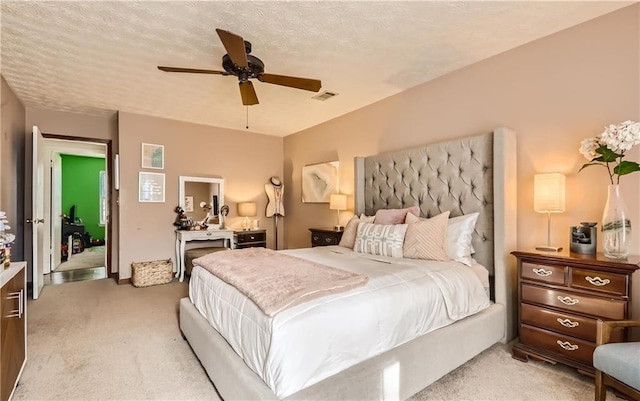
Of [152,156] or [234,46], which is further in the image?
[152,156]

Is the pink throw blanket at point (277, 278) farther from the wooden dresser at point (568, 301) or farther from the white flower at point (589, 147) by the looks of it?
the white flower at point (589, 147)

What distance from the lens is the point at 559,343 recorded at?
7.06 feet

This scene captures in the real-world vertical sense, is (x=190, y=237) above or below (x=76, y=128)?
below

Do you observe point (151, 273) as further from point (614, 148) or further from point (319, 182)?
point (614, 148)

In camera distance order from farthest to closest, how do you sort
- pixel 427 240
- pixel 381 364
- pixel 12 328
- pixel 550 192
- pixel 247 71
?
pixel 427 240 < pixel 247 71 < pixel 550 192 < pixel 12 328 < pixel 381 364

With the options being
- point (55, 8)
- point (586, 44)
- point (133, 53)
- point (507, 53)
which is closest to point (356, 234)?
point (507, 53)

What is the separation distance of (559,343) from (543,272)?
487 mm

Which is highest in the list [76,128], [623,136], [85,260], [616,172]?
[76,128]

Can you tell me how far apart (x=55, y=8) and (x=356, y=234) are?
3119 millimetres

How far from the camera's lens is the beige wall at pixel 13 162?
135 inches

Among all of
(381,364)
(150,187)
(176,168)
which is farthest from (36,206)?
(381,364)

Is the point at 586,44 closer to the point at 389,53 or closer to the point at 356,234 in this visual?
the point at 389,53

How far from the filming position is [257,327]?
1.54 meters

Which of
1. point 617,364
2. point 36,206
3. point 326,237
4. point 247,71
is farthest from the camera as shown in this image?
point 326,237
